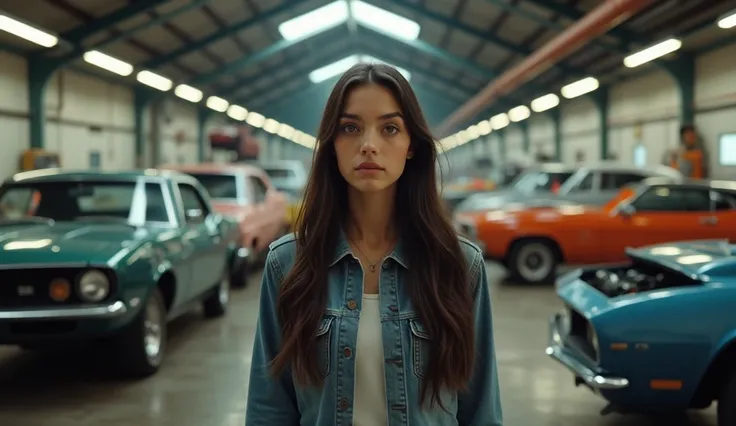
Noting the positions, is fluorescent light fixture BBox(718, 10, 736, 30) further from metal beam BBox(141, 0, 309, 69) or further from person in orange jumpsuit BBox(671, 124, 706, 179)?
metal beam BBox(141, 0, 309, 69)

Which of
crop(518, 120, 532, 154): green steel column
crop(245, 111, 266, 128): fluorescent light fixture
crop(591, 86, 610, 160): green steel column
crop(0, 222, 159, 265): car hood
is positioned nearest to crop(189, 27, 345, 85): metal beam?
crop(245, 111, 266, 128): fluorescent light fixture

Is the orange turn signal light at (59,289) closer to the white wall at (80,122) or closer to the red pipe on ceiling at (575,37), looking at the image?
the red pipe on ceiling at (575,37)

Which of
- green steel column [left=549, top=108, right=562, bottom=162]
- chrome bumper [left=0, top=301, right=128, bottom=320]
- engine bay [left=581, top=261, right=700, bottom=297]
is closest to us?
engine bay [left=581, top=261, right=700, bottom=297]

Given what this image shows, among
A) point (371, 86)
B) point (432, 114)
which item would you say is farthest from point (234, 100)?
point (371, 86)

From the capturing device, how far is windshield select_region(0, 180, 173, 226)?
640cm

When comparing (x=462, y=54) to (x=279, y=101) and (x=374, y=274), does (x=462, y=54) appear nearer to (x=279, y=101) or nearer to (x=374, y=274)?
(x=279, y=101)

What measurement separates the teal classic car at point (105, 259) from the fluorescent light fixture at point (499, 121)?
91.5ft

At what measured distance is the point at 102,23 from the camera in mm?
15133

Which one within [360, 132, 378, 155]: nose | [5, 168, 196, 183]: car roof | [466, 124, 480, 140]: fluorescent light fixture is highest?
[466, 124, 480, 140]: fluorescent light fixture

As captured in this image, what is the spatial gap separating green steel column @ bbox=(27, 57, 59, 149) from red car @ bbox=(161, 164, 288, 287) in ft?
19.3

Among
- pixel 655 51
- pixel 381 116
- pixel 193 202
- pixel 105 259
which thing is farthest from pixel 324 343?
pixel 655 51

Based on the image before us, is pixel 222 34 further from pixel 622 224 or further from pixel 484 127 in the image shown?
pixel 484 127

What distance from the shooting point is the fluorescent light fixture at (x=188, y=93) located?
22.2 meters

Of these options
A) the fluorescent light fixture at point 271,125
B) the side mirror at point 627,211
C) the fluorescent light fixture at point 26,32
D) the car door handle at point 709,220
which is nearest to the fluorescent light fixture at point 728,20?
the car door handle at point 709,220
